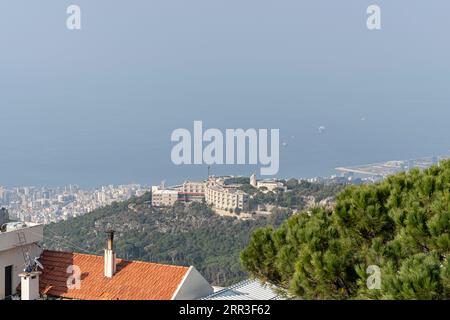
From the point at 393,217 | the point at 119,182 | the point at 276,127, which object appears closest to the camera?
the point at 393,217

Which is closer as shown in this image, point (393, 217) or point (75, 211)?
point (393, 217)

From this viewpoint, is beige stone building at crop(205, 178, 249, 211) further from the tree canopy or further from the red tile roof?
the tree canopy

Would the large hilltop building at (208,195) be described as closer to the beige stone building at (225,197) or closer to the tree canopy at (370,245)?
the beige stone building at (225,197)

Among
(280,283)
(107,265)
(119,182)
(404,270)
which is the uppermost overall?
(404,270)
